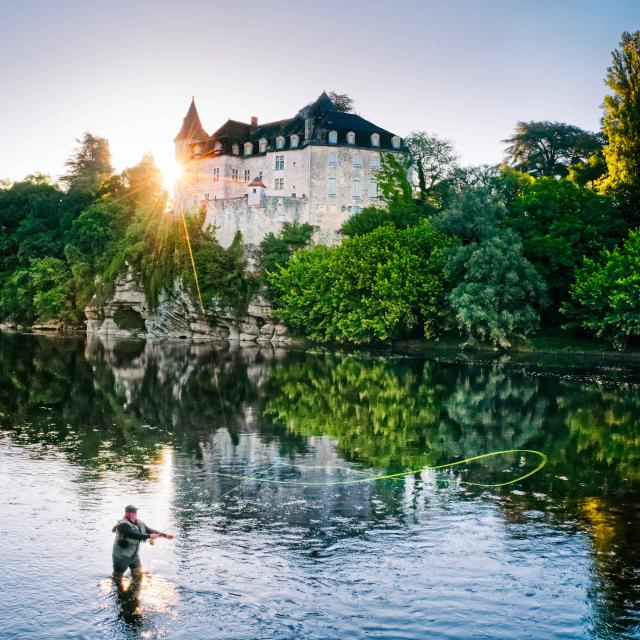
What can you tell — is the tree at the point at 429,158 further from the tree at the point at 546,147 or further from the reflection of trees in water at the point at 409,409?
the reflection of trees in water at the point at 409,409

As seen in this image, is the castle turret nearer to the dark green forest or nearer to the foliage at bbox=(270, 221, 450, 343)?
the dark green forest

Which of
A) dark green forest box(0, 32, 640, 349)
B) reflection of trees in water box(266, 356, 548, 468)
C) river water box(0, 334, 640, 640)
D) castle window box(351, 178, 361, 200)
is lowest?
river water box(0, 334, 640, 640)

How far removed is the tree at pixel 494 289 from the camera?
188ft

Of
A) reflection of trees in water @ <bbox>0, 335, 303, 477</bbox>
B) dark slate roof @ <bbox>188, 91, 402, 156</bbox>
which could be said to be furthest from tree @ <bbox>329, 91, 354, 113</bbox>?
reflection of trees in water @ <bbox>0, 335, 303, 477</bbox>

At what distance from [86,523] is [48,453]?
25.4ft

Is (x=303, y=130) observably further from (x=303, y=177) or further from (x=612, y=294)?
(x=612, y=294)

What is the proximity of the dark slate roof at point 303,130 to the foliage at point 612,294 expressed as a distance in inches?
1340

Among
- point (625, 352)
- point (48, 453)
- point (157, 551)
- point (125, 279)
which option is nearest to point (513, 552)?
point (157, 551)

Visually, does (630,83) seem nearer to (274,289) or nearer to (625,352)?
(625,352)

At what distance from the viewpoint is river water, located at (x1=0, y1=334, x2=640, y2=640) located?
1354cm

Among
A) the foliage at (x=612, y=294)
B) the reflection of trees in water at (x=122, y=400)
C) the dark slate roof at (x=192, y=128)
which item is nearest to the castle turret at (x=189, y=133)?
the dark slate roof at (x=192, y=128)

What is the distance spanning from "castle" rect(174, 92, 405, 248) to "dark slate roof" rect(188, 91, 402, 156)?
0.38ft

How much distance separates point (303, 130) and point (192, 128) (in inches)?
715

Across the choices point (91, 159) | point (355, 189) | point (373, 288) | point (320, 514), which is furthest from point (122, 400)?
point (91, 159)
